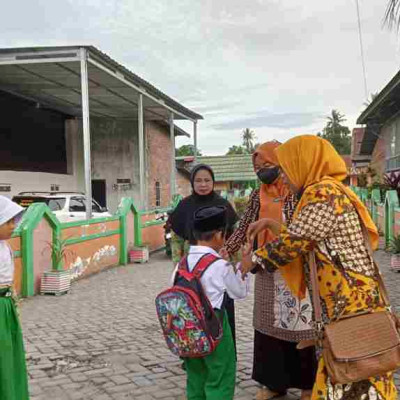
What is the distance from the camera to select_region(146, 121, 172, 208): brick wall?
72.2 feet

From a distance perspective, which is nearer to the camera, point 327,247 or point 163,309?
point 327,247

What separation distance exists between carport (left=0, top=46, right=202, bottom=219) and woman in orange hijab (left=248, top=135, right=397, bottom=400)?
354 inches

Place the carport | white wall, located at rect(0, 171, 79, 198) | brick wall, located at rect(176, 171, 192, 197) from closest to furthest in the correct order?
1. the carport
2. white wall, located at rect(0, 171, 79, 198)
3. brick wall, located at rect(176, 171, 192, 197)

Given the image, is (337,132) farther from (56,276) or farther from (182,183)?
(56,276)

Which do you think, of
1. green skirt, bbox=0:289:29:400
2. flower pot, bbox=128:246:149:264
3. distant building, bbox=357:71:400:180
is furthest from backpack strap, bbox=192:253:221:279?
distant building, bbox=357:71:400:180

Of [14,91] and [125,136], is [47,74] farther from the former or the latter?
[125,136]

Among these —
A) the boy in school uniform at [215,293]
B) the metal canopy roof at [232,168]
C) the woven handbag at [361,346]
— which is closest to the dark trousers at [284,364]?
the boy in school uniform at [215,293]

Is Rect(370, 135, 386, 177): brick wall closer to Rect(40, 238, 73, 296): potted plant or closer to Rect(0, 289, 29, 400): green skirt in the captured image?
Rect(40, 238, 73, 296): potted plant

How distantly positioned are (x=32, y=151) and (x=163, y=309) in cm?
1639

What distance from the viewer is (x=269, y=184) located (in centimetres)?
354

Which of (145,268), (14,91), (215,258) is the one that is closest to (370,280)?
(215,258)

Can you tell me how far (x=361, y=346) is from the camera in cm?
202

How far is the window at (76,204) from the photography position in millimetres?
14081

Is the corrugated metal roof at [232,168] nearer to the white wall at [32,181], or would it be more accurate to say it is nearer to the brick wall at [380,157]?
the brick wall at [380,157]
